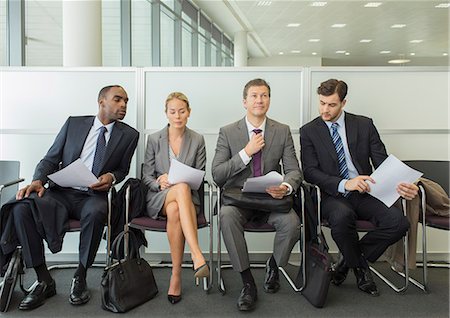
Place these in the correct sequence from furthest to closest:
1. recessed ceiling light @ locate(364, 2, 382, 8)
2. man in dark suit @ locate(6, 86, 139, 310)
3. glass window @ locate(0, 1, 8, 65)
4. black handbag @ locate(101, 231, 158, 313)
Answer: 1. recessed ceiling light @ locate(364, 2, 382, 8)
2. glass window @ locate(0, 1, 8, 65)
3. man in dark suit @ locate(6, 86, 139, 310)
4. black handbag @ locate(101, 231, 158, 313)

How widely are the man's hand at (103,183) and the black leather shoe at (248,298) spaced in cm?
110

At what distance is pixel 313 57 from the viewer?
18859 millimetres

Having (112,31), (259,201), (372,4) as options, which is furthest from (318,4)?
(259,201)

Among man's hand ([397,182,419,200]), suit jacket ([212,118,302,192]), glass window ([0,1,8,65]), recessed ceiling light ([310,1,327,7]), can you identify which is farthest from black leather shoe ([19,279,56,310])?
recessed ceiling light ([310,1,327,7])

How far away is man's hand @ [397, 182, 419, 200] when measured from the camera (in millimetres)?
3111

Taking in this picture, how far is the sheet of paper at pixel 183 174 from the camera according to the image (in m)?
3.11

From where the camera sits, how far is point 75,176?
311 centimetres

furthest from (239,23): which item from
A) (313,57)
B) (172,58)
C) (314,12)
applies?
(313,57)

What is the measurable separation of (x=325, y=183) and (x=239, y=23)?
10136mm

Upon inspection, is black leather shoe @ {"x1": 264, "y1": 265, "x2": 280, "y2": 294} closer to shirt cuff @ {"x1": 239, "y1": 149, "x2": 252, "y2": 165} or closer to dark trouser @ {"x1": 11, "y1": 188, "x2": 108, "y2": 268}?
shirt cuff @ {"x1": 239, "y1": 149, "x2": 252, "y2": 165}

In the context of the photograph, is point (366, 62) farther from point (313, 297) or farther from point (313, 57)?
point (313, 297)

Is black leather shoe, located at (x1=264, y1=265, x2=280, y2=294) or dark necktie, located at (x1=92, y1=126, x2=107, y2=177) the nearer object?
black leather shoe, located at (x1=264, y1=265, x2=280, y2=294)

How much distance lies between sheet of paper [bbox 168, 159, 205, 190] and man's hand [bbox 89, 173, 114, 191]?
1.32 feet

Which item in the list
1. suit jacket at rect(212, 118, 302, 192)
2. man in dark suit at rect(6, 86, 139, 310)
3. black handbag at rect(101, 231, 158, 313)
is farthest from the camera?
suit jacket at rect(212, 118, 302, 192)
